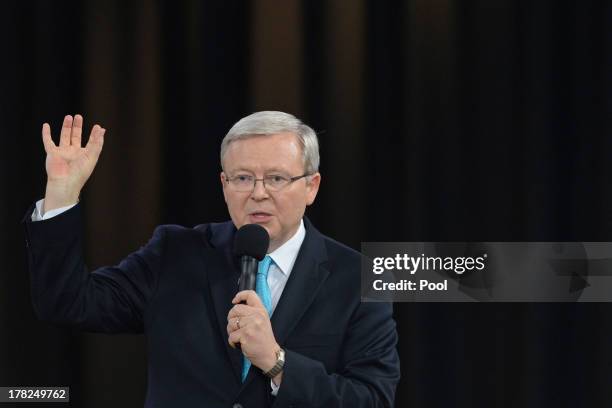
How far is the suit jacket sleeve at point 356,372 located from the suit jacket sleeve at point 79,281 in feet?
1.32

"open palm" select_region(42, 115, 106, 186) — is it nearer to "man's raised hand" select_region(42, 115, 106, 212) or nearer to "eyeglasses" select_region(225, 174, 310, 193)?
"man's raised hand" select_region(42, 115, 106, 212)

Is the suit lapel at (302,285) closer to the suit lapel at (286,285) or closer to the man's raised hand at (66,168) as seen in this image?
the suit lapel at (286,285)

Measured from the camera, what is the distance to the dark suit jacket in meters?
1.50

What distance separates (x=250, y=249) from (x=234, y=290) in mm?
226

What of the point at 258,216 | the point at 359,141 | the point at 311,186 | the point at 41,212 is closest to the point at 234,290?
the point at 258,216

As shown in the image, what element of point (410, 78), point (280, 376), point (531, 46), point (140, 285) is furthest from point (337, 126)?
point (280, 376)

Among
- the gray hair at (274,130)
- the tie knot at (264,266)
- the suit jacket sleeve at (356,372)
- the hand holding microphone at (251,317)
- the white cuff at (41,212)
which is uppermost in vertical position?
the gray hair at (274,130)

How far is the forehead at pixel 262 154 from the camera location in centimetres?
159

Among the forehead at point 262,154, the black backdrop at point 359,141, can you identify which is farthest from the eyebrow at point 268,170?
the black backdrop at point 359,141

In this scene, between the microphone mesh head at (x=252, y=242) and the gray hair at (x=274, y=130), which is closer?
the microphone mesh head at (x=252, y=242)

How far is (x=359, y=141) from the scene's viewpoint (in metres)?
2.69

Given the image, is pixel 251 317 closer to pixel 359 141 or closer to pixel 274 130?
pixel 274 130

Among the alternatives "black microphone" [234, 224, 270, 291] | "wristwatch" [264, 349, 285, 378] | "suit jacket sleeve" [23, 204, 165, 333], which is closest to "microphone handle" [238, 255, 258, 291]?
"black microphone" [234, 224, 270, 291]

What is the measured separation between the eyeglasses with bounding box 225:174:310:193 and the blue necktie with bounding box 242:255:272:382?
156 mm
